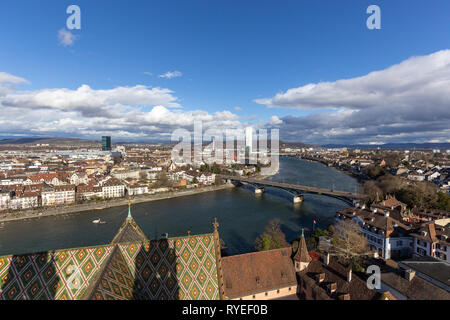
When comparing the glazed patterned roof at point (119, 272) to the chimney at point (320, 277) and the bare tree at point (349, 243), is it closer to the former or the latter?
the chimney at point (320, 277)

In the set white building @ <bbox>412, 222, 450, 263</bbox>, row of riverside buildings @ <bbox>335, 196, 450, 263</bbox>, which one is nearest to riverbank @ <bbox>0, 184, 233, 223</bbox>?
row of riverside buildings @ <bbox>335, 196, 450, 263</bbox>

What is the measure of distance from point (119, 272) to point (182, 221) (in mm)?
20559

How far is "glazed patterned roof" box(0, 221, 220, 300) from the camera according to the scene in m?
4.65

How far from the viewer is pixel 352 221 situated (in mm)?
18188

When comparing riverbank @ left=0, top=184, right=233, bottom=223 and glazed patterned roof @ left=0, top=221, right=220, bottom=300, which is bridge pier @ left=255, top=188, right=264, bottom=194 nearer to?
riverbank @ left=0, top=184, right=233, bottom=223

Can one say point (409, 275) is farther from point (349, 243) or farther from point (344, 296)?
point (349, 243)

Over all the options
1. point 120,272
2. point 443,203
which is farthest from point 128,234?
point 443,203

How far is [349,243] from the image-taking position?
1484 centimetres

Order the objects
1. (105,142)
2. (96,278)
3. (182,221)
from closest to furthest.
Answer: (96,278) → (182,221) → (105,142)

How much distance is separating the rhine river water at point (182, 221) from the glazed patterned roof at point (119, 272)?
35.2 ft
